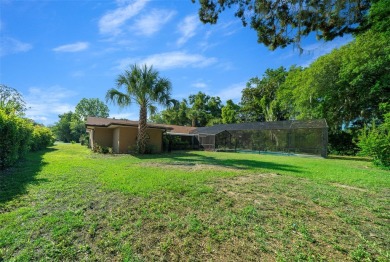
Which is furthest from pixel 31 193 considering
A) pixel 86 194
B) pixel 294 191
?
pixel 294 191

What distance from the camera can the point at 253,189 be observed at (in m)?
5.32

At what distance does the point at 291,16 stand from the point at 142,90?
10391mm

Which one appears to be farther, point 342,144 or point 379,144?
point 342,144

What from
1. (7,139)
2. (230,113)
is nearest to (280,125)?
(230,113)

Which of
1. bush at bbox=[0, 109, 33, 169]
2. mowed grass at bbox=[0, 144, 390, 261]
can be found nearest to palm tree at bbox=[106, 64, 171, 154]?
bush at bbox=[0, 109, 33, 169]

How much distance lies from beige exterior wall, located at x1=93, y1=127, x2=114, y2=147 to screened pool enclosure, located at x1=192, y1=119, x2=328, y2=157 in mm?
10259

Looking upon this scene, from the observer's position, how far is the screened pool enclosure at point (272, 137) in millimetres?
17547

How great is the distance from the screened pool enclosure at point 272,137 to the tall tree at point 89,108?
146 ft

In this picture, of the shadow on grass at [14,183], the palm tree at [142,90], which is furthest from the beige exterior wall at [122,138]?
the shadow on grass at [14,183]

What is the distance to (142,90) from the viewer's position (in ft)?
46.8

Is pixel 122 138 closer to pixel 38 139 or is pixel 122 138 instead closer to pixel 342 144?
pixel 38 139

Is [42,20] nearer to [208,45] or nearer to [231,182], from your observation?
[208,45]

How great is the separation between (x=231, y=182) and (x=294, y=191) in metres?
1.70

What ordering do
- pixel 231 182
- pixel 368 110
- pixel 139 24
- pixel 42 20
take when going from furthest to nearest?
pixel 368 110 → pixel 139 24 → pixel 42 20 → pixel 231 182
